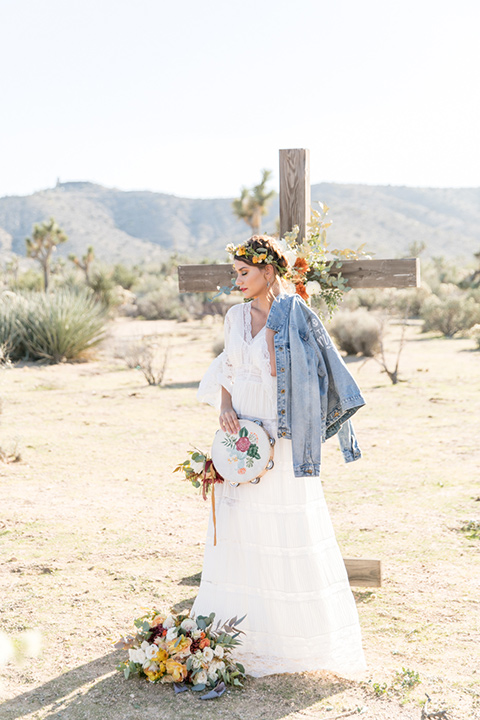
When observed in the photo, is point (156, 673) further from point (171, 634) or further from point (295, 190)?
point (295, 190)

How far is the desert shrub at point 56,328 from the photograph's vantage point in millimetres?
14945

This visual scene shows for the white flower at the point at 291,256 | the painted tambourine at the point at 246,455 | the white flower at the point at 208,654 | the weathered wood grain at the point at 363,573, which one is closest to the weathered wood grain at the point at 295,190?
the white flower at the point at 291,256

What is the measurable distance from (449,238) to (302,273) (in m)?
80.6

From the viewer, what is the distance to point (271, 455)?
325 centimetres

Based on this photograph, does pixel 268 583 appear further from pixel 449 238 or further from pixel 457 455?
pixel 449 238

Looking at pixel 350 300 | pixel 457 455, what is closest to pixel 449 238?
pixel 350 300

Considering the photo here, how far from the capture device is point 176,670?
3.16m

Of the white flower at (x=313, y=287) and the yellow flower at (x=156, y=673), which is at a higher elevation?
the white flower at (x=313, y=287)

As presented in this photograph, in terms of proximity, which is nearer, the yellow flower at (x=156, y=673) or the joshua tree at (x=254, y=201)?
the yellow flower at (x=156, y=673)

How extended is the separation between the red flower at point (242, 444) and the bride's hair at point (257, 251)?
2.71 feet

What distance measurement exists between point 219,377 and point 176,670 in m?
1.34

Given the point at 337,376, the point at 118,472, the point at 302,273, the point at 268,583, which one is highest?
the point at 302,273

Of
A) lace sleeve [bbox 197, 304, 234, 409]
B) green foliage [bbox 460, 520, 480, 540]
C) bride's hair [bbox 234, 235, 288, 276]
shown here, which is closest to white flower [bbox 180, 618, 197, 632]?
lace sleeve [bbox 197, 304, 234, 409]

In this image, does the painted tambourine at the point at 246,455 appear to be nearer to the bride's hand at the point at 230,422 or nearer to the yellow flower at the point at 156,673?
the bride's hand at the point at 230,422
